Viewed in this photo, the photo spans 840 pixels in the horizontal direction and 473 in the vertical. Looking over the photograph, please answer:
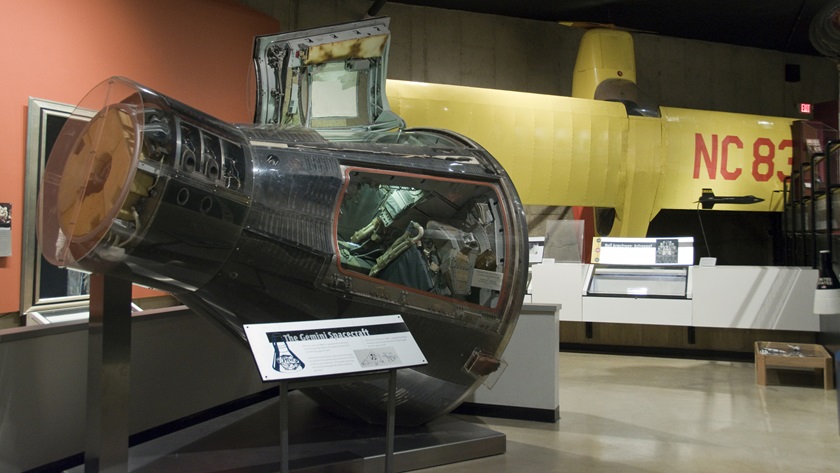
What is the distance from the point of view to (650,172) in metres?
7.83

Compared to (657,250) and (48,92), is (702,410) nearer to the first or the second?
(657,250)

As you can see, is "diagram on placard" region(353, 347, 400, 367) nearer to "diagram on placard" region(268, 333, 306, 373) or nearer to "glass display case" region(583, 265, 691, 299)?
"diagram on placard" region(268, 333, 306, 373)

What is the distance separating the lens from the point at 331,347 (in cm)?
221

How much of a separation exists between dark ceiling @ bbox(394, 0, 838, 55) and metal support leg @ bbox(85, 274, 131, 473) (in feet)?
25.3

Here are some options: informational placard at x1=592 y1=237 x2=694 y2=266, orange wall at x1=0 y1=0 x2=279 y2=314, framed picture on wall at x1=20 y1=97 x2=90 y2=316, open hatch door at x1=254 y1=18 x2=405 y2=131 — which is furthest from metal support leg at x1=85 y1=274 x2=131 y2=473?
informational placard at x1=592 y1=237 x2=694 y2=266

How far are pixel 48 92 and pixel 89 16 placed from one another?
731mm

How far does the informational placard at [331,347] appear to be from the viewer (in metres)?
2.07

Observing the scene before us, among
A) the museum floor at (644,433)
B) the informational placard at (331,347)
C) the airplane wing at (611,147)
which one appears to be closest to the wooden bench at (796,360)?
the museum floor at (644,433)

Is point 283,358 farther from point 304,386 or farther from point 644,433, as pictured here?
point 644,433

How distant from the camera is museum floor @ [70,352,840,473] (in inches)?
124

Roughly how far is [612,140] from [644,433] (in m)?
4.42

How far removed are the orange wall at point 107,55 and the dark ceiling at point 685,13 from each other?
146 inches

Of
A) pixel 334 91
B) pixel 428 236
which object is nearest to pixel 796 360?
pixel 428 236

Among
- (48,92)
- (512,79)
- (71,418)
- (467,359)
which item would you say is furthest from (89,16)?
(512,79)
